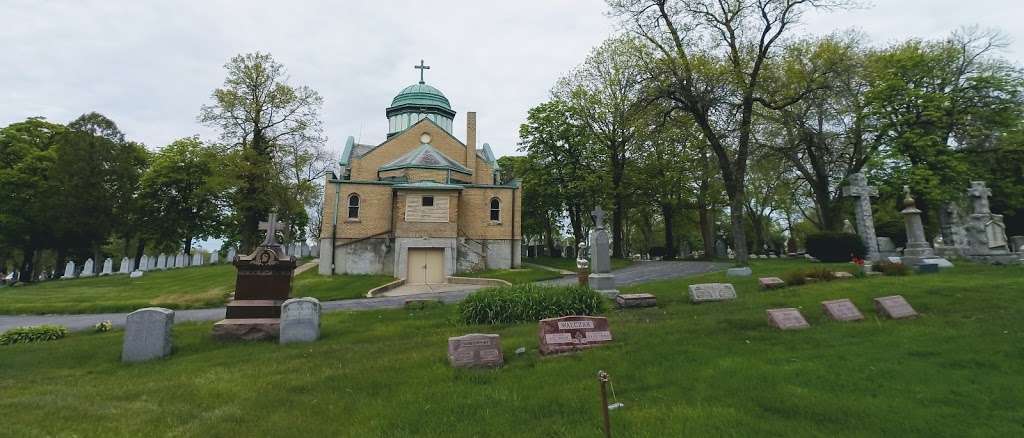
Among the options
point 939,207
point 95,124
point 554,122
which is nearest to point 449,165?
point 554,122

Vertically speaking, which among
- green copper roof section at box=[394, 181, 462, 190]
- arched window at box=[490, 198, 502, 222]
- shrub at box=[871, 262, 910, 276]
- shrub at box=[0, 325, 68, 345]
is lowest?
shrub at box=[0, 325, 68, 345]

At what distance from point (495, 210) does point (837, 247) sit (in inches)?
704

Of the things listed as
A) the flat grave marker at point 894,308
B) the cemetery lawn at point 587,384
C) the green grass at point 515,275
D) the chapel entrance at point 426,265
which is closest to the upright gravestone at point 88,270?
the chapel entrance at point 426,265

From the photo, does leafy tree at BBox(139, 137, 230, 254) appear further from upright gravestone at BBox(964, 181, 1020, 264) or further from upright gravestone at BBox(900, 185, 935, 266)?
upright gravestone at BBox(964, 181, 1020, 264)

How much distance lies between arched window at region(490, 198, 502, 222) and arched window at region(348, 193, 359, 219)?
7994 mm

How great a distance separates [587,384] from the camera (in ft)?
17.9

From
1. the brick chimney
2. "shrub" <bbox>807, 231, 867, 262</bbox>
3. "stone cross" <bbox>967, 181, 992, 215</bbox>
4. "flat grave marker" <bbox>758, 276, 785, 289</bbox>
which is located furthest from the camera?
the brick chimney

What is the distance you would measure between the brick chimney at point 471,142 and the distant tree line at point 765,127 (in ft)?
19.9

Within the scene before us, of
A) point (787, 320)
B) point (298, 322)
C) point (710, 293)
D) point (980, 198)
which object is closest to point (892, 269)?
point (710, 293)

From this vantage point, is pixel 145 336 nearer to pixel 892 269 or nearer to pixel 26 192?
pixel 892 269

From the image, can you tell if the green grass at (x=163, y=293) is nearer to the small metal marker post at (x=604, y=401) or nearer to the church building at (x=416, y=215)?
the church building at (x=416, y=215)

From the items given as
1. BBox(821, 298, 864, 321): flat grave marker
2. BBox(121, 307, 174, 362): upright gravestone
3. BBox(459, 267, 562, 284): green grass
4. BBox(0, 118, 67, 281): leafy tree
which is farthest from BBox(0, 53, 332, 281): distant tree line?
BBox(821, 298, 864, 321): flat grave marker

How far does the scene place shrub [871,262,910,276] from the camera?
46.0 ft

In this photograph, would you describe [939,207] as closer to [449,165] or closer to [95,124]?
[449,165]
